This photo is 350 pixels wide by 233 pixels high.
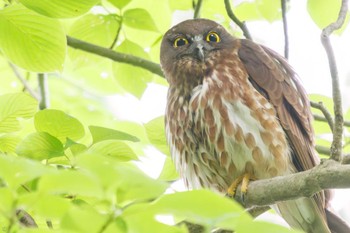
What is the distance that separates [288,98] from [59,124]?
1.78 metres

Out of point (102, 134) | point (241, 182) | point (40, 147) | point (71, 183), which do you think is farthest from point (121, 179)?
point (241, 182)

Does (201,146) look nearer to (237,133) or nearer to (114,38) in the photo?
(237,133)

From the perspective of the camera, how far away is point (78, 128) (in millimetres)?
2721

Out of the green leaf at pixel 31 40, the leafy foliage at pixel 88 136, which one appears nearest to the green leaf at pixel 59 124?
the leafy foliage at pixel 88 136

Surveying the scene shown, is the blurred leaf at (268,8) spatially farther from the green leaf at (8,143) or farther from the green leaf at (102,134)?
the green leaf at (8,143)

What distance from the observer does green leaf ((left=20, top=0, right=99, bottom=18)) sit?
8.39 feet

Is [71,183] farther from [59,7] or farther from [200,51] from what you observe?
[200,51]

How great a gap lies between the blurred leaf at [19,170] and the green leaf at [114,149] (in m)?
1.23

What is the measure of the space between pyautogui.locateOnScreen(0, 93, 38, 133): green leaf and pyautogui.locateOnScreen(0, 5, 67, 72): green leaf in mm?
213

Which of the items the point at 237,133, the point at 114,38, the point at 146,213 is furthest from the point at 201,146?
the point at 146,213

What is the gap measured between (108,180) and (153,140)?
2.55m

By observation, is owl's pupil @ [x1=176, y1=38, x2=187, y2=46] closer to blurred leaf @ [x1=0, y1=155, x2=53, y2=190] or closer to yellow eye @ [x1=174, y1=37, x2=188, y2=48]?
yellow eye @ [x1=174, y1=37, x2=188, y2=48]

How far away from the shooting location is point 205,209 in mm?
1305

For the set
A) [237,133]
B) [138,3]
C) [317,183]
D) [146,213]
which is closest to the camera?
[146,213]
